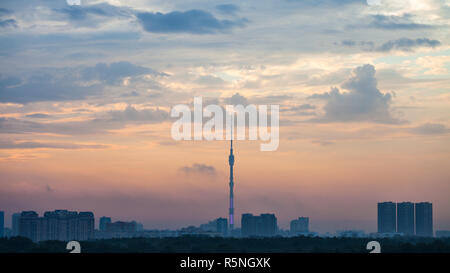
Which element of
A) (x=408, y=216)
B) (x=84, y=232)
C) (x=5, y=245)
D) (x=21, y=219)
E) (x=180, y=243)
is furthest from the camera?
(x=408, y=216)

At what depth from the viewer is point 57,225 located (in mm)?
163125

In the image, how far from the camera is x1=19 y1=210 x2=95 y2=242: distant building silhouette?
493 feet

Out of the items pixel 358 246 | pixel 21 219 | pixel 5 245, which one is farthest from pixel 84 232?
pixel 358 246

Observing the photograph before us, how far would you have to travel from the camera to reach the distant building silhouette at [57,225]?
493 feet

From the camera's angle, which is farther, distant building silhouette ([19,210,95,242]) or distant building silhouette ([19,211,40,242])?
distant building silhouette ([19,211,40,242])

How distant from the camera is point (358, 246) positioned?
10306 cm

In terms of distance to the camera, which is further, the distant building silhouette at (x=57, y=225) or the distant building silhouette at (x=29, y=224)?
the distant building silhouette at (x=29, y=224)

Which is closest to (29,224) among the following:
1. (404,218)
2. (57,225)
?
(57,225)

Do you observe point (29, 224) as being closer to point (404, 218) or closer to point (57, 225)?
point (57, 225)
